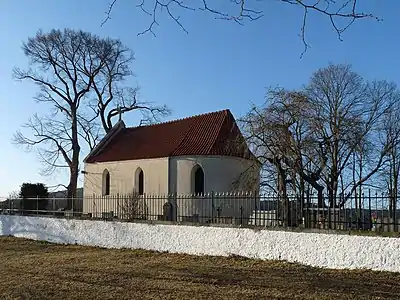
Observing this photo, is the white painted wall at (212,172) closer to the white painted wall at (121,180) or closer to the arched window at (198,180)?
the arched window at (198,180)

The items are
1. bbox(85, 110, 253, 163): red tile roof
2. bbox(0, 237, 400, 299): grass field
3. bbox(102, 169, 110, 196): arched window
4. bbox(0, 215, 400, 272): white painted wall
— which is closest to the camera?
bbox(0, 237, 400, 299): grass field

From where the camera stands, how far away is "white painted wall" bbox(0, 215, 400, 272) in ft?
37.8

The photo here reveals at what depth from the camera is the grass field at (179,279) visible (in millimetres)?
9312

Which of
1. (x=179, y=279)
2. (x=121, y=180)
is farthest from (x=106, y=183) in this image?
(x=179, y=279)

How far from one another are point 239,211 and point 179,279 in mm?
4201

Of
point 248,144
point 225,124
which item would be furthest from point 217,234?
point 225,124

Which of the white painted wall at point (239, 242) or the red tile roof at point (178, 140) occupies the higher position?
the red tile roof at point (178, 140)

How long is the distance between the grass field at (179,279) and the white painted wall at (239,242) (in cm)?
35

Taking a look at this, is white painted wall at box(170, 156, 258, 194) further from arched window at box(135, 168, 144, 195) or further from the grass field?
the grass field

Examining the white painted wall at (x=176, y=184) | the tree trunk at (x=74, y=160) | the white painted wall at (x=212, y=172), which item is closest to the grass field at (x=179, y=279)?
the white painted wall at (x=176, y=184)

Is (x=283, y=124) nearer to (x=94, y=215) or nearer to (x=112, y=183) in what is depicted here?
(x=94, y=215)

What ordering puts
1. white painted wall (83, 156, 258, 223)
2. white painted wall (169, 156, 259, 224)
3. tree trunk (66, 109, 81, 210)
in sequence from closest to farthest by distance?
white painted wall (83, 156, 258, 223)
white painted wall (169, 156, 259, 224)
tree trunk (66, 109, 81, 210)

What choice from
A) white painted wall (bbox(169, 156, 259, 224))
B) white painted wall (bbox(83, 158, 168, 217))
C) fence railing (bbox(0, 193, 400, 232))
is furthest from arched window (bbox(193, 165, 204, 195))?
fence railing (bbox(0, 193, 400, 232))

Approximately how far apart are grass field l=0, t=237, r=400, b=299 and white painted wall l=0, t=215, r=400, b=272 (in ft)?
1.14
